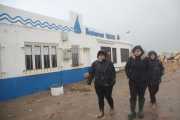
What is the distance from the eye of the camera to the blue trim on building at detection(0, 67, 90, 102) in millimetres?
5672

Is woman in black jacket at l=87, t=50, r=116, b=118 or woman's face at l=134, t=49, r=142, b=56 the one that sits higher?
woman's face at l=134, t=49, r=142, b=56

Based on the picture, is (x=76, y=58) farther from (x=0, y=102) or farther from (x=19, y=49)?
(x=0, y=102)

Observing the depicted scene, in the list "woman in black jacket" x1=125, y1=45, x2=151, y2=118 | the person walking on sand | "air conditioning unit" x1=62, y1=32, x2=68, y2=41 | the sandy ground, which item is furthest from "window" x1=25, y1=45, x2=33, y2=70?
the person walking on sand

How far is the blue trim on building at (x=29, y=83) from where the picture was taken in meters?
5.67

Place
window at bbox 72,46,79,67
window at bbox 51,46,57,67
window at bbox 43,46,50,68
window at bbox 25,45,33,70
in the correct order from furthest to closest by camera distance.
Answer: window at bbox 72,46,79,67
window at bbox 51,46,57,67
window at bbox 43,46,50,68
window at bbox 25,45,33,70

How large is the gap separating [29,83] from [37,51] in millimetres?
1609

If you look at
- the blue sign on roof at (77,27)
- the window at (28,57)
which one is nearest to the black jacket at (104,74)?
the window at (28,57)

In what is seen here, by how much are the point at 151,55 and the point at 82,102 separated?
2.97 meters

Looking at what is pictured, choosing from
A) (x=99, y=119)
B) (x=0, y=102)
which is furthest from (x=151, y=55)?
(x=0, y=102)

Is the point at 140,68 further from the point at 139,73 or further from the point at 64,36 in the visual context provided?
the point at 64,36

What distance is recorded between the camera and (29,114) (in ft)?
14.4

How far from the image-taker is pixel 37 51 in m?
7.04

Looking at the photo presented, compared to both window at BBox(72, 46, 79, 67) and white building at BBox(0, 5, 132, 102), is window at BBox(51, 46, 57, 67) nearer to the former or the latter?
white building at BBox(0, 5, 132, 102)

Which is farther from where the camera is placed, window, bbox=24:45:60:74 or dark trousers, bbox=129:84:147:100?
window, bbox=24:45:60:74
